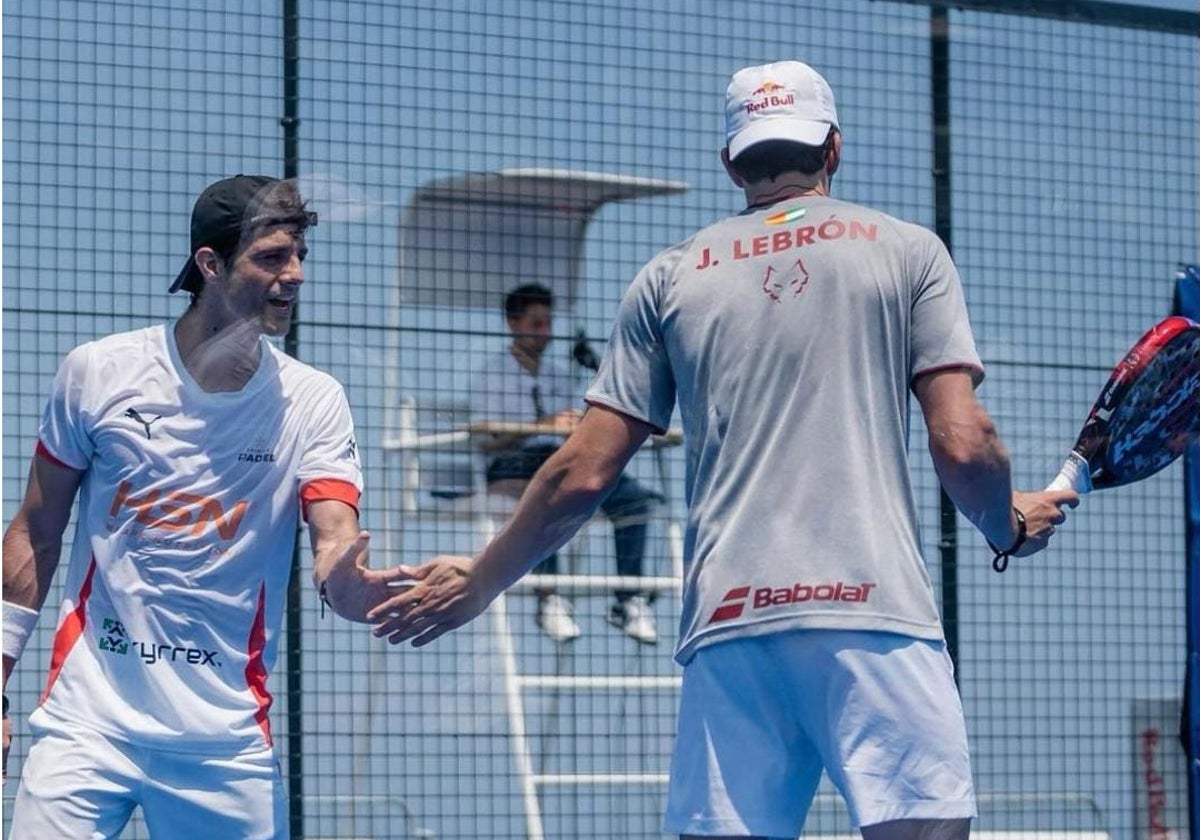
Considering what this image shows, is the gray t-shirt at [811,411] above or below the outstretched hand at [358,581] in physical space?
above

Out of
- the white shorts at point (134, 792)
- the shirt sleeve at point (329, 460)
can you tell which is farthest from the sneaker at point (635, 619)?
the white shorts at point (134, 792)

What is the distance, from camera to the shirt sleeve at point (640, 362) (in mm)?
3016

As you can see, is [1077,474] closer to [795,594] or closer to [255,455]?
[795,594]

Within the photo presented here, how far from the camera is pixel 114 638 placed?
3336 mm

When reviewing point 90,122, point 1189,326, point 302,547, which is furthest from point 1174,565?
point 90,122

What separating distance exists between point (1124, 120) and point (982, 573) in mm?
1384

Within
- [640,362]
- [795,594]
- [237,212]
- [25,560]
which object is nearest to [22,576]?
[25,560]

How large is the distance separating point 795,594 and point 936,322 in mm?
417

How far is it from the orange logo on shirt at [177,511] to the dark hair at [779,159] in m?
1.00

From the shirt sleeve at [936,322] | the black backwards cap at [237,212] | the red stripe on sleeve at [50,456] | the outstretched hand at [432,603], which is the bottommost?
the outstretched hand at [432,603]

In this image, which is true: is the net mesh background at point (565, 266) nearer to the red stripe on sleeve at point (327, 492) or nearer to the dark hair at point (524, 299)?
the dark hair at point (524, 299)

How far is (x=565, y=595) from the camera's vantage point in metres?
5.77

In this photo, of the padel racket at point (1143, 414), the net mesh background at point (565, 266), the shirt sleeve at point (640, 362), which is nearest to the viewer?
the shirt sleeve at point (640, 362)

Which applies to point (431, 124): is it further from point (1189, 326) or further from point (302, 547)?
point (1189, 326)
